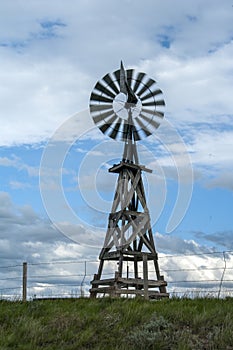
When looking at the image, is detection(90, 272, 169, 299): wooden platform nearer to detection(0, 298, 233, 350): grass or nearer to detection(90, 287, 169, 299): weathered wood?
detection(90, 287, 169, 299): weathered wood

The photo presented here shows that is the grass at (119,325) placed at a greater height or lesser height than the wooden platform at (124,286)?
lesser

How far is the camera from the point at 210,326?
10992 millimetres

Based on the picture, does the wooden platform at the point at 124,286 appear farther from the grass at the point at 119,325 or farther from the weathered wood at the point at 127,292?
the grass at the point at 119,325

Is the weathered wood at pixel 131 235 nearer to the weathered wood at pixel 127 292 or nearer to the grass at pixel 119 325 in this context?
the weathered wood at pixel 127 292

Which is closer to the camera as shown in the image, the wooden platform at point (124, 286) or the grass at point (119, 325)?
the grass at point (119, 325)

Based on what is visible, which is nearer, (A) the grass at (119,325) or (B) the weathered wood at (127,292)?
(A) the grass at (119,325)

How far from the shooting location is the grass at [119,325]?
10.2 meters

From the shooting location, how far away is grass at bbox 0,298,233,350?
401 inches

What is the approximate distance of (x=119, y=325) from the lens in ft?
36.5

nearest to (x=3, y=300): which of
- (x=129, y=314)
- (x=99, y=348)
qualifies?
(x=129, y=314)

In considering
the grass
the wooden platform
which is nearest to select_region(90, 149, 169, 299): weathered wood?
the wooden platform

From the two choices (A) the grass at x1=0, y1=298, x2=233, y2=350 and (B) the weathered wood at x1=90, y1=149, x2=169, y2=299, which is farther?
(B) the weathered wood at x1=90, y1=149, x2=169, y2=299

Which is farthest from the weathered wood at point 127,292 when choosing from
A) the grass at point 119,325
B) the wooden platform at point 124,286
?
the grass at point 119,325

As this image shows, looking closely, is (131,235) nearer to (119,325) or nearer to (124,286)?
(124,286)
